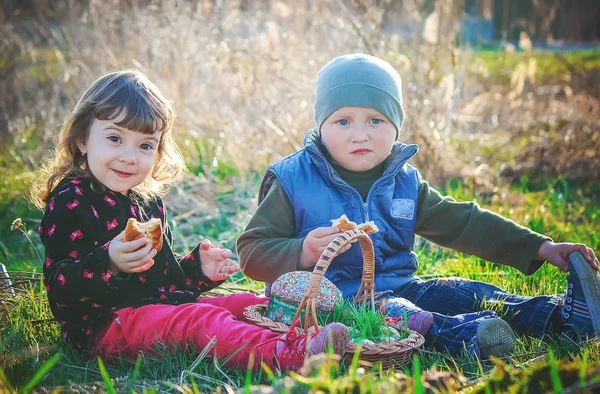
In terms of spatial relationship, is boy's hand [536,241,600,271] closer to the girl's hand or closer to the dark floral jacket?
the dark floral jacket

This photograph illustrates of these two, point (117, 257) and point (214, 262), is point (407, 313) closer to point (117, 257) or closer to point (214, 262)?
point (214, 262)

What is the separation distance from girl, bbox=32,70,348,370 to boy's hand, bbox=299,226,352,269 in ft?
1.11

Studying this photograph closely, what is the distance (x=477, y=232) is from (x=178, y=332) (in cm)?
150

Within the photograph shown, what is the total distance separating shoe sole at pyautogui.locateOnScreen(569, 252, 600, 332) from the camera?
272 centimetres

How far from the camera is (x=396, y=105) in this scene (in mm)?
3273

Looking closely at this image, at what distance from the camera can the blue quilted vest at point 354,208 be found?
317cm

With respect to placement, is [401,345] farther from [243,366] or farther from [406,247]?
[406,247]

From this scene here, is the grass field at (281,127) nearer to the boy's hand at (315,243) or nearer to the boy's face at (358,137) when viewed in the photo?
the boy's hand at (315,243)

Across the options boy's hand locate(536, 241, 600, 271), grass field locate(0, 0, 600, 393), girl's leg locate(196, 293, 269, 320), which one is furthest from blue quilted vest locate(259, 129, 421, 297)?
grass field locate(0, 0, 600, 393)

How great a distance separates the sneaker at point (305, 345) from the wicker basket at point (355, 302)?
6 cm

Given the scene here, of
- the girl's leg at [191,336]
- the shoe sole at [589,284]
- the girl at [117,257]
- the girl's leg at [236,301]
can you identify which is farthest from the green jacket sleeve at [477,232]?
the girl's leg at [191,336]

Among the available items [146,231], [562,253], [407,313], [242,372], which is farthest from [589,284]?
[146,231]

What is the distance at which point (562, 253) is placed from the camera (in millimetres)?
3100

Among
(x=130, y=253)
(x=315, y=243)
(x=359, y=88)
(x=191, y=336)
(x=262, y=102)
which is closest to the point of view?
(x=130, y=253)
